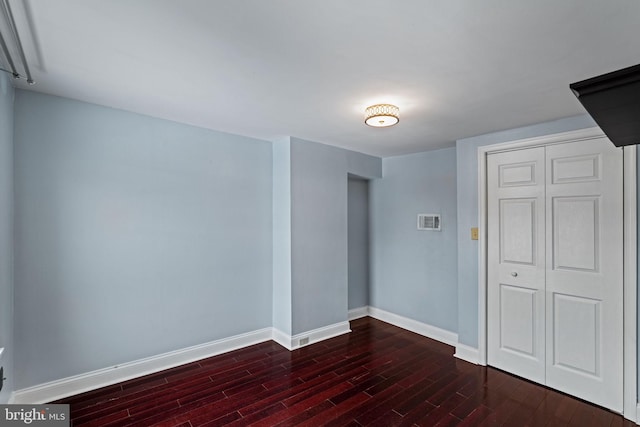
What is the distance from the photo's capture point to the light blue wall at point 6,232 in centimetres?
198

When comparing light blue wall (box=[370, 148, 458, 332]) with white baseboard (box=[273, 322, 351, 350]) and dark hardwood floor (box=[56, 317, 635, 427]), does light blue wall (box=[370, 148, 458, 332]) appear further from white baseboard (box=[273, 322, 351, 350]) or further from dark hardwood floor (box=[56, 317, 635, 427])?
white baseboard (box=[273, 322, 351, 350])

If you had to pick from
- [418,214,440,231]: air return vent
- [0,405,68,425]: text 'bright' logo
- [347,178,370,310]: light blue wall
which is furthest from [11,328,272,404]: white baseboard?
[418,214,440,231]: air return vent

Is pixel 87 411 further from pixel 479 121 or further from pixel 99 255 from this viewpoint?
pixel 479 121

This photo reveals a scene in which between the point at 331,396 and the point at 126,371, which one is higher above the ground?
the point at 126,371

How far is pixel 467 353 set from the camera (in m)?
3.32

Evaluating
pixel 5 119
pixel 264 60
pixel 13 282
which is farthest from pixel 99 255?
pixel 264 60

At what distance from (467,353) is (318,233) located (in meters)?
2.17

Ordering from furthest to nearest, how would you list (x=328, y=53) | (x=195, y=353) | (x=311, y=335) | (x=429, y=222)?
1. (x=429, y=222)
2. (x=311, y=335)
3. (x=195, y=353)
4. (x=328, y=53)

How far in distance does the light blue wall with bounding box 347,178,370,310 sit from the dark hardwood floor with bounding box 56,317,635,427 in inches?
55.3

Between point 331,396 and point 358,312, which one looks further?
point 358,312

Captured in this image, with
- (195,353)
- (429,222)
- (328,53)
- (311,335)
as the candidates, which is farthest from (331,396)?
(328,53)

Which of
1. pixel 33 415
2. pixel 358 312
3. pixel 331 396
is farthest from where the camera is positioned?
pixel 358 312

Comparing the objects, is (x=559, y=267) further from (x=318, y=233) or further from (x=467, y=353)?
(x=318, y=233)

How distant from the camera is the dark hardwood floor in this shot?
228 centimetres
